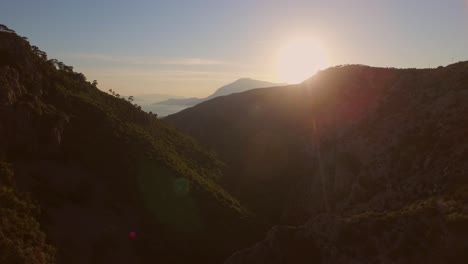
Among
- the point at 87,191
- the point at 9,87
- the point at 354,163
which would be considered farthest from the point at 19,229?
the point at 354,163

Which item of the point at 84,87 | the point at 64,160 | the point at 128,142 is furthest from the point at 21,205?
the point at 84,87

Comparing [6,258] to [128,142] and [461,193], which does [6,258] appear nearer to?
[128,142]

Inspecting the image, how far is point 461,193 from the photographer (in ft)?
123

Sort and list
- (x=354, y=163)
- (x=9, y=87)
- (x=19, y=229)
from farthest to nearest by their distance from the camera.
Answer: (x=354, y=163)
(x=9, y=87)
(x=19, y=229)

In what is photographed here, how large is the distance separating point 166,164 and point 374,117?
41176 mm

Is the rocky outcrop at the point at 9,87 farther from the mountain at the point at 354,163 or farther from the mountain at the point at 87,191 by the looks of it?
the mountain at the point at 354,163

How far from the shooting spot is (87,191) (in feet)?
178

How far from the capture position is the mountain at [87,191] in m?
45.4

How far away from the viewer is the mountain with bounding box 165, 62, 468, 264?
33438mm

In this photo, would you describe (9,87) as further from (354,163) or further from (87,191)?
(354,163)

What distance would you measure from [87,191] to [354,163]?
4489cm

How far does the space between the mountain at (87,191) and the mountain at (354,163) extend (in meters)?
13.6

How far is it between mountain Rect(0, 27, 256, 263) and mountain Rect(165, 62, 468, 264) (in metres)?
13.6

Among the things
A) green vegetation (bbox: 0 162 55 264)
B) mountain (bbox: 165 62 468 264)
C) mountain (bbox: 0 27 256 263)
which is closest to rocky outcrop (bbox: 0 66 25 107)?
mountain (bbox: 0 27 256 263)
